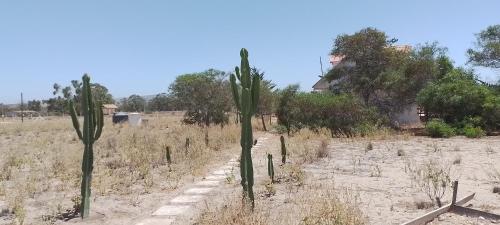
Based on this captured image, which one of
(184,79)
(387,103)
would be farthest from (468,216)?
(184,79)

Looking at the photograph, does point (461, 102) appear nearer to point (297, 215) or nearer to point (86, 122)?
point (297, 215)

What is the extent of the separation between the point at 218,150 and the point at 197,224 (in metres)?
9.01

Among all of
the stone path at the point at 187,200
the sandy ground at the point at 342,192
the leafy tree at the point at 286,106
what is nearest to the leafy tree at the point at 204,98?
the leafy tree at the point at 286,106

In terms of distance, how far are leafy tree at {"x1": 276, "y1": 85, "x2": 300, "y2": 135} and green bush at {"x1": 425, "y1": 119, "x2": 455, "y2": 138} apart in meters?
5.99

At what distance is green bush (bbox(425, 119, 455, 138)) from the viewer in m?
19.5

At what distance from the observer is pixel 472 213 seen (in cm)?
611

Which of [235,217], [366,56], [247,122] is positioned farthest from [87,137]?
[366,56]

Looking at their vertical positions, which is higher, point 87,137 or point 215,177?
point 87,137

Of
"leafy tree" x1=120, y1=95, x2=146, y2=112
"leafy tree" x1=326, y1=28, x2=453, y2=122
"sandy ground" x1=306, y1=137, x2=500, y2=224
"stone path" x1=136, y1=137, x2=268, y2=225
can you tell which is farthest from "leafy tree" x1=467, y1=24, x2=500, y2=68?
"leafy tree" x1=120, y1=95, x2=146, y2=112

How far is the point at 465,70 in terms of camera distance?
959 inches

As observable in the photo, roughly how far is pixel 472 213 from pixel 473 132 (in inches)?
566

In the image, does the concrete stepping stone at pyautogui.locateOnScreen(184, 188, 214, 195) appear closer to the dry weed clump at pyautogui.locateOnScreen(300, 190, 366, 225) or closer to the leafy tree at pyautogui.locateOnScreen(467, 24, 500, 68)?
the dry weed clump at pyautogui.locateOnScreen(300, 190, 366, 225)

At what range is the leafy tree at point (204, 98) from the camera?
27.2 metres

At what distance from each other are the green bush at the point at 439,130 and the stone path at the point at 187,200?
1244 cm
